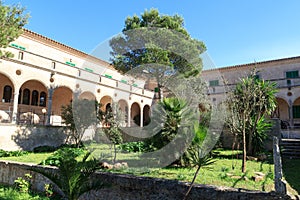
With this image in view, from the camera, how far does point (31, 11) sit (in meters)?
11.4

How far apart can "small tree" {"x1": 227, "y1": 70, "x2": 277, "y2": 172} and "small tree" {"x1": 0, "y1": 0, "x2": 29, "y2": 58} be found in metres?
11.4

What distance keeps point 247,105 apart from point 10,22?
480 inches

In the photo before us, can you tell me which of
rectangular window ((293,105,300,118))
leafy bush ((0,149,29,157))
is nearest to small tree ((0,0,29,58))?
leafy bush ((0,149,29,157))

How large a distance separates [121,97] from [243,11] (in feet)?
44.1

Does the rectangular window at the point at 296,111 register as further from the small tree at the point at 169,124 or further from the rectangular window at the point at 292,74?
the small tree at the point at 169,124

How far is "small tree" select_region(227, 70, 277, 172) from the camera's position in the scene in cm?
895

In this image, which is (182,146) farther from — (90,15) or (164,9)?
(164,9)

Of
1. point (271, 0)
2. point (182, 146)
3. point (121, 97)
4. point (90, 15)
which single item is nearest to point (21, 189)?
point (182, 146)

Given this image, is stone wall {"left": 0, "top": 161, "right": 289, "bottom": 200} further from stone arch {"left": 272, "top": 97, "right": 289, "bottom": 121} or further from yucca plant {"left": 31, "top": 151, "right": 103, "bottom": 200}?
stone arch {"left": 272, "top": 97, "right": 289, "bottom": 121}

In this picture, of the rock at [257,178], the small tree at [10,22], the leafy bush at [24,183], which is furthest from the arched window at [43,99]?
the rock at [257,178]

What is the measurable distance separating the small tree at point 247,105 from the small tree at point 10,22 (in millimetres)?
11442

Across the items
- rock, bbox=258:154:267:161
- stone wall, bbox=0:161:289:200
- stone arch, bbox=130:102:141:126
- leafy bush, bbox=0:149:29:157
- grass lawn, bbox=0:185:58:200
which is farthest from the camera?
stone arch, bbox=130:102:141:126

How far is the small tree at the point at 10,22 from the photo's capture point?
33.9 feet

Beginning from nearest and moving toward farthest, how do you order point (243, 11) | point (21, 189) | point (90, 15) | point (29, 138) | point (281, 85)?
point (21, 189) → point (243, 11) → point (90, 15) → point (29, 138) → point (281, 85)
